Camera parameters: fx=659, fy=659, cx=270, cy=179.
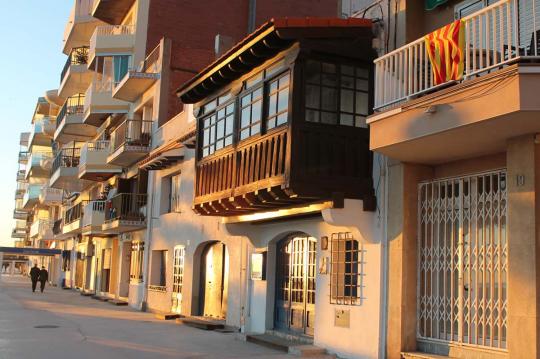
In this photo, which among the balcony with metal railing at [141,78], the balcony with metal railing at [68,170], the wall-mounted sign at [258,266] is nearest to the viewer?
the wall-mounted sign at [258,266]

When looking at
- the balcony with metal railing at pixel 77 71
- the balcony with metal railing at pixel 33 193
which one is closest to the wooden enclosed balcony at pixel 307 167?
the balcony with metal railing at pixel 77 71

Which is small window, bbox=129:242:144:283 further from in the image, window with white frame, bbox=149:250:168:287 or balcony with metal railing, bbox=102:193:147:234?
window with white frame, bbox=149:250:168:287

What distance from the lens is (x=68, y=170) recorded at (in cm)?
3959

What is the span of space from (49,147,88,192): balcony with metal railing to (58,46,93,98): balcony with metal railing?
4.46 m

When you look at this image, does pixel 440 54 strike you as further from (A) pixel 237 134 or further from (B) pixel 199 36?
(B) pixel 199 36

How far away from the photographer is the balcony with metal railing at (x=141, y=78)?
26550mm

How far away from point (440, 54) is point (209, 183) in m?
7.71

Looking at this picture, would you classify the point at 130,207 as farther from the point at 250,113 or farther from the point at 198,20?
the point at 250,113

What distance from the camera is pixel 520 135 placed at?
9.29 m

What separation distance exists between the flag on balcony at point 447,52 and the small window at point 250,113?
4.75 m

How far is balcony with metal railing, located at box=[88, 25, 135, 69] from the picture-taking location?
103 ft

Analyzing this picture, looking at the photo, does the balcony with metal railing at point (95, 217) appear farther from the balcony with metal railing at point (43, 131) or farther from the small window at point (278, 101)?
the balcony with metal railing at point (43, 131)

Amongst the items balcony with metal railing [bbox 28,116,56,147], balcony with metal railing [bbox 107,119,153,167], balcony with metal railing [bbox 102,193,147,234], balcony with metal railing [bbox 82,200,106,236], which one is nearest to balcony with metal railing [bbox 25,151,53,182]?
balcony with metal railing [bbox 28,116,56,147]

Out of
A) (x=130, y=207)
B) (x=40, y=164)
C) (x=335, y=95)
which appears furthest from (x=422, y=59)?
(x=40, y=164)
